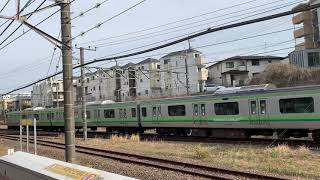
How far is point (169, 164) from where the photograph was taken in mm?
17828

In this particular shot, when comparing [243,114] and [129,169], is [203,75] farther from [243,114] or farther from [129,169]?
[129,169]

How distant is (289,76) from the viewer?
53.2 m

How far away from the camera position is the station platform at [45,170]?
290 inches

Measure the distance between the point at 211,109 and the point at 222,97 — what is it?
1319 millimetres

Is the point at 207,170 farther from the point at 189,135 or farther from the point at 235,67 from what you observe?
the point at 235,67

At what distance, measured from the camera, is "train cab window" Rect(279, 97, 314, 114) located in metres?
21.6

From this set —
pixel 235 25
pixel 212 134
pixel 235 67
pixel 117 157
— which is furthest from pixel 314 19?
pixel 235 25

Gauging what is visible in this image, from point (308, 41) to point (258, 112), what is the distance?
4857cm

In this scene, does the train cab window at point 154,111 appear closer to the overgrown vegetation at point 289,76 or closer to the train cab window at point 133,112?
the train cab window at point 133,112

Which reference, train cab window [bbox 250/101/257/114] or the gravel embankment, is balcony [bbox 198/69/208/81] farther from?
the gravel embankment

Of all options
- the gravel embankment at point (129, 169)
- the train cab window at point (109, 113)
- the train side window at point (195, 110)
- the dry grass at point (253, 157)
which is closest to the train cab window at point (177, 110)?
the train side window at point (195, 110)

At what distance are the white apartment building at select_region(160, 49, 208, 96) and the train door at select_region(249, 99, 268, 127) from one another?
5340 centimetres

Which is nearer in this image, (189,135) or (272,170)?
(272,170)

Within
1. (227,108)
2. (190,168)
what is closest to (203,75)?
(227,108)
